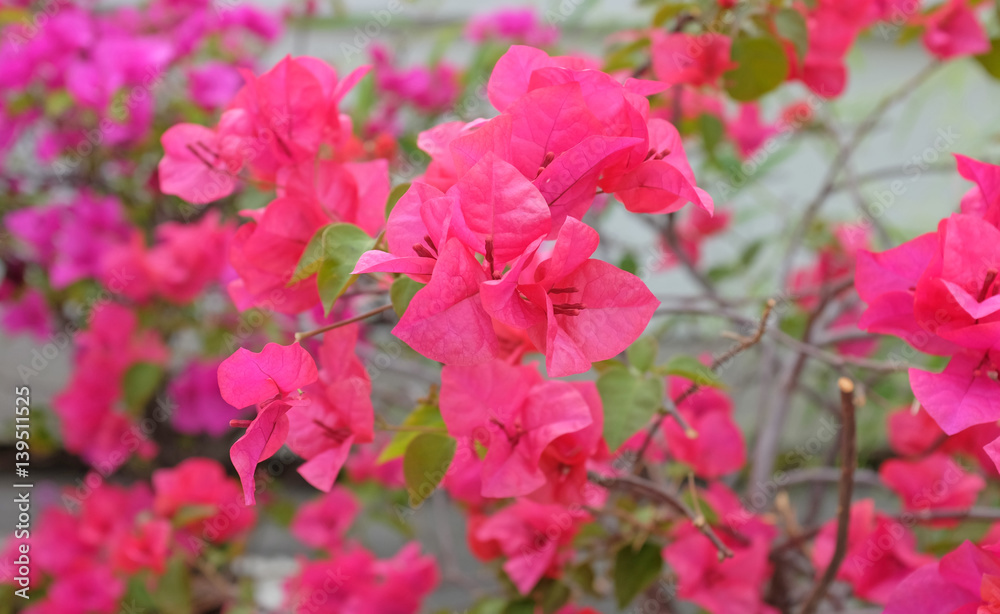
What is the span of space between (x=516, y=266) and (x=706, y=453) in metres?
0.43

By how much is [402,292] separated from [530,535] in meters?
0.27

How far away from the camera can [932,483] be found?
572mm

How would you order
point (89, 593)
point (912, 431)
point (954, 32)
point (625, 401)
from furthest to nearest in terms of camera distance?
1. point (89, 593)
2. point (912, 431)
3. point (954, 32)
4. point (625, 401)

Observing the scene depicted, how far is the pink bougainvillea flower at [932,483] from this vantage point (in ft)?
1.86

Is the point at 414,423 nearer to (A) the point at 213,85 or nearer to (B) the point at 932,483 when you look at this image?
(B) the point at 932,483

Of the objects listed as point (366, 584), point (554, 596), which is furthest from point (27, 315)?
point (554, 596)

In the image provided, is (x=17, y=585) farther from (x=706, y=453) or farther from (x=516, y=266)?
(x=516, y=266)

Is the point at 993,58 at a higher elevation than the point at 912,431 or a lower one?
higher

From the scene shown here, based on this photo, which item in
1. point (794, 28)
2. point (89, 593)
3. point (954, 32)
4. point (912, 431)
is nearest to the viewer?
point (794, 28)

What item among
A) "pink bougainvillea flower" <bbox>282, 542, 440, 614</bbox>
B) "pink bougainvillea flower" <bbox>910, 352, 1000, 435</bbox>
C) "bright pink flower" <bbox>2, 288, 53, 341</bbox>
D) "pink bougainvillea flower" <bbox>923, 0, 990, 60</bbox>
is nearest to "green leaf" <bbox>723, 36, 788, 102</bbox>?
"pink bougainvillea flower" <bbox>923, 0, 990, 60</bbox>

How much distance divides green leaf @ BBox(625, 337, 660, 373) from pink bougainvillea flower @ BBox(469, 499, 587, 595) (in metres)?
0.14

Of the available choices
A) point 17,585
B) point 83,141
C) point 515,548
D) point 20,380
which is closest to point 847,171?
point 515,548

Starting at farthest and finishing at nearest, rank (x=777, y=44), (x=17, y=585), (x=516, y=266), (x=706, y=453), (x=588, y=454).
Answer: (x=17, y=585), (x=706, y=453), (x=777, y=44), (x=588, y=454), (x=516, y=266)

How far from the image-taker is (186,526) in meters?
0.81
